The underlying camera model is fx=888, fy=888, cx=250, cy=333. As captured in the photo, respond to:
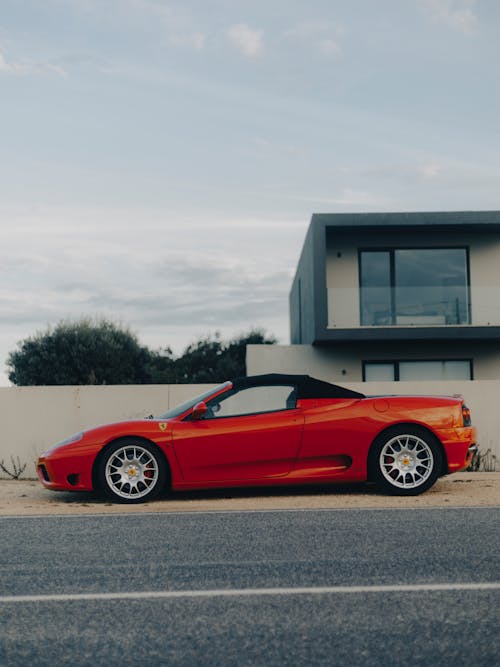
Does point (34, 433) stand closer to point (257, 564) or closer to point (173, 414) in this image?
point (173, 414)

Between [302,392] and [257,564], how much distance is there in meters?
4.10

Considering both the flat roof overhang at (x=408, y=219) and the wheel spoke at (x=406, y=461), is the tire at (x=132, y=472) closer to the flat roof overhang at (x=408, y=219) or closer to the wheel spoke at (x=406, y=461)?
the wheel spoke at (x=406, y=461)

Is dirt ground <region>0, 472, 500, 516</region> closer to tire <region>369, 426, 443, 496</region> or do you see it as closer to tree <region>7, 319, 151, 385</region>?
tire <region>369, 426, 443, 496</region>

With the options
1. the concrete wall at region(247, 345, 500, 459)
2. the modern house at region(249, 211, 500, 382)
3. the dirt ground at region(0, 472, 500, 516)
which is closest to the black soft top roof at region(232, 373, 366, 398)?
the dirt ground at region(0, 472, 500, 516)

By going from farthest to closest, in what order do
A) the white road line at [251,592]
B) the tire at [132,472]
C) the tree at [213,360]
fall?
the tree at [213,360], the tire at [132,472], the white road line at [251,592]

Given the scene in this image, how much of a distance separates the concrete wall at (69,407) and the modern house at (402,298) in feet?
30.1

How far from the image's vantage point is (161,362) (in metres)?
50.9

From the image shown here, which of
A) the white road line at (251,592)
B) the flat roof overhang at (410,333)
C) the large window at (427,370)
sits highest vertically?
the flat roof overhang at (410,333)

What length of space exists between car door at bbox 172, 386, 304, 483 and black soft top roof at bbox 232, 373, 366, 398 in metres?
0.38

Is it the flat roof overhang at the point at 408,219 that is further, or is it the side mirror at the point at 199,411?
the flat roof overhang at the point at 408,219

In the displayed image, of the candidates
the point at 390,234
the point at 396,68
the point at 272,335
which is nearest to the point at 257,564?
the point at 396,68

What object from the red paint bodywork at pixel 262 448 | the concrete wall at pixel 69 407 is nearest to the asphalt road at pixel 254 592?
the red paint bodywork at pixel 262 448

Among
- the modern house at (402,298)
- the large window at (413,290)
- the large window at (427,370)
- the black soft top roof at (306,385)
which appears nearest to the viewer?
the black soft top roof at (306,385)

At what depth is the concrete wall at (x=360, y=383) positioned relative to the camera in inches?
551
